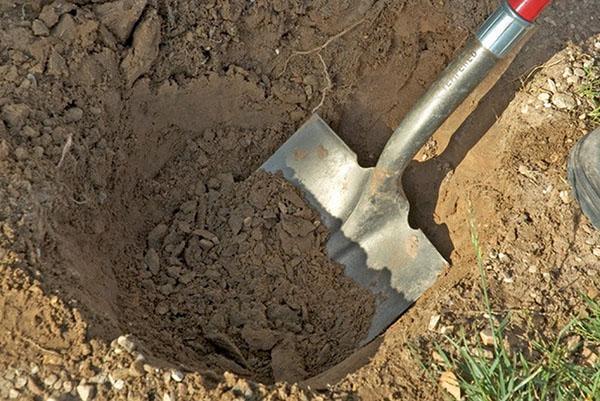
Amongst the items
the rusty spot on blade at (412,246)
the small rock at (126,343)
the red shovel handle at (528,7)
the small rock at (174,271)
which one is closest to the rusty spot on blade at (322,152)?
the rusty spot on blade at (412,246)

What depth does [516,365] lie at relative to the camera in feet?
7.58

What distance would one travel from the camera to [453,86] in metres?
2.65

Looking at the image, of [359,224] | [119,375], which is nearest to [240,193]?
[359,224]

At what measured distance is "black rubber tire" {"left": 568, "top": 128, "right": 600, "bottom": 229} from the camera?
261cm

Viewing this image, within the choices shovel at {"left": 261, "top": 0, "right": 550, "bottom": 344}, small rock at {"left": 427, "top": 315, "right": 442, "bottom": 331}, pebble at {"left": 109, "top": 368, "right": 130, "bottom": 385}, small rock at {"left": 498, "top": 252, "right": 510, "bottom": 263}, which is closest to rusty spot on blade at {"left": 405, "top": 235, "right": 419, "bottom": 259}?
shovel at {"left": 261, "top": 0, "right": 550, "bottom": 344}

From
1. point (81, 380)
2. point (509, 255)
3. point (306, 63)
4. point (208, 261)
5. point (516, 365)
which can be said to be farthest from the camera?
→ point (306, 63)

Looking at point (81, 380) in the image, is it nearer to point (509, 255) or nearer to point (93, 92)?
point (93, 92)

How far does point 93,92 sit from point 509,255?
5.32 feet

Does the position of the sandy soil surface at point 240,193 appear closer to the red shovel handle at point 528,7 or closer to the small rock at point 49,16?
the small rock at point 49,16

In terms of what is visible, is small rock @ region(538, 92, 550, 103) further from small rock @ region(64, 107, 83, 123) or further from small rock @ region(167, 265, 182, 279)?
small rock @ region(64, 107, 83, 123)

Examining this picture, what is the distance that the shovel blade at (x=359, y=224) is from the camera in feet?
9.62

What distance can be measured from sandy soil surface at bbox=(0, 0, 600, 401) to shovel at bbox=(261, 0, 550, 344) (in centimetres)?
8

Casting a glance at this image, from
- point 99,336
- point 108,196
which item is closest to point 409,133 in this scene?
point 108,196

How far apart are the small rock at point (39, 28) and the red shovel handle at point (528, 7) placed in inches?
62.7
